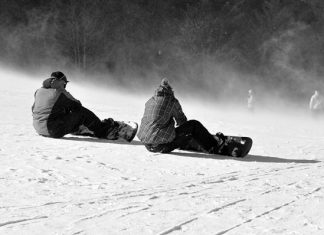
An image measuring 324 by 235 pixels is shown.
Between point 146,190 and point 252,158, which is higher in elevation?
point 252,158

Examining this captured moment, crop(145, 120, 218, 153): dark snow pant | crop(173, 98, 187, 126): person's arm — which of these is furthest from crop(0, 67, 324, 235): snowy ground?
crop(173, 98, 187, 126): person's arm

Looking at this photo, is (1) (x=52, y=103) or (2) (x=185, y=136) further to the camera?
(1) (x=52, y=103)

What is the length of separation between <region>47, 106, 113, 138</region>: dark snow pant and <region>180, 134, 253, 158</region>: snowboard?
5.00 feet

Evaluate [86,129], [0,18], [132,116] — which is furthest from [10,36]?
[86,129]

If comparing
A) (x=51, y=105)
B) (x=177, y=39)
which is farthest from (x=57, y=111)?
(x=177, y=39)

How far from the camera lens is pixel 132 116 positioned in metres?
13.5

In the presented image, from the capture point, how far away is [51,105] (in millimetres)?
7758

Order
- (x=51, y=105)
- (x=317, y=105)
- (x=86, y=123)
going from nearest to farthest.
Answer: (x=51, y=105)
(x=86, y=123)
(x=317, y=105)

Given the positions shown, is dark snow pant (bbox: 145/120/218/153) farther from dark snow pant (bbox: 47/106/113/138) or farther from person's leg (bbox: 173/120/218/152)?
dark snow pant (bbox: 47/106/113/138)

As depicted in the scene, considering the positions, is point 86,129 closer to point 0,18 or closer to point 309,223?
point 309,223

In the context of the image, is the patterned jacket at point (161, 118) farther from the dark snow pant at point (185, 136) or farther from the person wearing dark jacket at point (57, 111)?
the person wearing dark jacket at point (57, 111)

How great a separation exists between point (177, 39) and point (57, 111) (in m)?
31.0

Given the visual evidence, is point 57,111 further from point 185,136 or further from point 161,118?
point 185,136

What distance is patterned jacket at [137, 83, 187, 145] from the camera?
7.07 m
